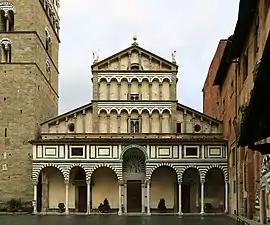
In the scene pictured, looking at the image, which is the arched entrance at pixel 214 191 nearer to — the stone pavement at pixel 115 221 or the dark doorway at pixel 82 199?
the dark doorway at pixel 82 199

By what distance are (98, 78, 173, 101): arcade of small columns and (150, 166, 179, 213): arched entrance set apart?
18.9 feet

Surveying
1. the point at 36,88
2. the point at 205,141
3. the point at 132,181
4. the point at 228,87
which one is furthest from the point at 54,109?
the point at 228,87

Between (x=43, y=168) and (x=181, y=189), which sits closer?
(x=43, y=168)

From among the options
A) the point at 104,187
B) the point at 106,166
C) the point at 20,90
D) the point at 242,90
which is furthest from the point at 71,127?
the point at 242,90

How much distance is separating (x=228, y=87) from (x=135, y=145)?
27.6 feet

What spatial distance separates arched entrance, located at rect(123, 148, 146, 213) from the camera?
44.2 meters

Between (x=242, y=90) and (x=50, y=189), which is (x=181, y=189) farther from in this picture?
(x=242, y=90)

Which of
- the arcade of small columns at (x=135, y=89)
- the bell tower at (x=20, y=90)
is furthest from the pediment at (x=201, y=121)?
the bell tower at (x=20, y=90)

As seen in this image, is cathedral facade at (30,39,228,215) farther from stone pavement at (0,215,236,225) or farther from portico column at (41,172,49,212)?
stone pavement at (0,215,236,225)

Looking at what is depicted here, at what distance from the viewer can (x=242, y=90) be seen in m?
30.4

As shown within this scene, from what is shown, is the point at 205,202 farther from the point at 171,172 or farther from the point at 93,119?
the point at 93,119

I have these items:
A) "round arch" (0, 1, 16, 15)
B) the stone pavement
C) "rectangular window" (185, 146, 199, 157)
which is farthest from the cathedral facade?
the stone pavement

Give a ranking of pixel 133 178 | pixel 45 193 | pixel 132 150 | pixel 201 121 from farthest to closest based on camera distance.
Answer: pixel 201 121, pixel 133 178, pixel 45 193, pixel 132 150

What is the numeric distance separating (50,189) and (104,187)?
4141 mm
